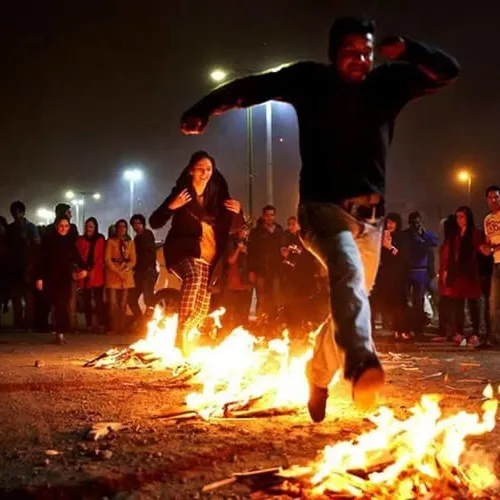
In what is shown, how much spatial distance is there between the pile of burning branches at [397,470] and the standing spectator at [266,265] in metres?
9.11

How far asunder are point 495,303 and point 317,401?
705 centimetres

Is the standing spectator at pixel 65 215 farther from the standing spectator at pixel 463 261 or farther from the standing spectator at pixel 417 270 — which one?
the standing spectator at pixel 463 261

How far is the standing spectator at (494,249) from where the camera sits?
429 inches

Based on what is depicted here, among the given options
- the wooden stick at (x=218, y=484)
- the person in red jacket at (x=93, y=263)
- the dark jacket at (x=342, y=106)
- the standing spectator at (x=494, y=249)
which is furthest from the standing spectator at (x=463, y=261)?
the wooden stick at (x=218, y=484)

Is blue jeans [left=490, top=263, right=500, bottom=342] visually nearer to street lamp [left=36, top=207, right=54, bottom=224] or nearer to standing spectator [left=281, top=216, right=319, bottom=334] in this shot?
standing spectator [left=281, top=216, right=319, bottom=334]

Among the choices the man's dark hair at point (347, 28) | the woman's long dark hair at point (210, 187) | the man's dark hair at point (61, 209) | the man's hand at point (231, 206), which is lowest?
the man's hand at point (231, 206)

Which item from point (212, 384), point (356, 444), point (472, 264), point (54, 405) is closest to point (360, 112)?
point (356, 444)

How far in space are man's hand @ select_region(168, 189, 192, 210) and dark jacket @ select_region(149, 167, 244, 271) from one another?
0.05 metres

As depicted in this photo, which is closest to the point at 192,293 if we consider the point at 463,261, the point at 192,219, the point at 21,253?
the point at 192,219

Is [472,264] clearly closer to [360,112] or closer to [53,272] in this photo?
[53,272]

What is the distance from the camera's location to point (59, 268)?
41.4 ft

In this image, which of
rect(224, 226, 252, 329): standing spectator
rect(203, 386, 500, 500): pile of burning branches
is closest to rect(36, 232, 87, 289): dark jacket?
rect(224, 226, 252, 329): standing spectator

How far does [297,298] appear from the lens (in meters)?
12.4

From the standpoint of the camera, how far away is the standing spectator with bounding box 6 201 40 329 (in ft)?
47.1
